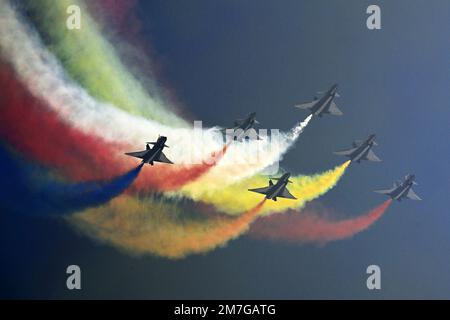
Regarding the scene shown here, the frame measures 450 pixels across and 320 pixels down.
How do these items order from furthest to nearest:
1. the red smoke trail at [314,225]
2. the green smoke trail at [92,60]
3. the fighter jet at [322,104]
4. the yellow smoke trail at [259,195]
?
the fighter jet at [322,104] < the red smoke trail at [314,225] < the yellow smoke trail at [259,195] < the green smoke trail at [92,60]

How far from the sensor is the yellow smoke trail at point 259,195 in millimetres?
31375

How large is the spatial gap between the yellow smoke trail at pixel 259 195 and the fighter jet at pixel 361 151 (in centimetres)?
68

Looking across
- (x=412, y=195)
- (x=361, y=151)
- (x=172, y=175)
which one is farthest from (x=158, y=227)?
(x=412, y=195)

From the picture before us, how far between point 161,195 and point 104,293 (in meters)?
4.59

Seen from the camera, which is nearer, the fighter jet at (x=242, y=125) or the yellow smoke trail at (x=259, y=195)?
the fighter jet at (x=242, y=125)

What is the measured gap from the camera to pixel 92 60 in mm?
30047

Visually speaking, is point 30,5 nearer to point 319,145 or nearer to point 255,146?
point 255,146

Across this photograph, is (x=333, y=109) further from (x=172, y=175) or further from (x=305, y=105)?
(x=172, y=175)

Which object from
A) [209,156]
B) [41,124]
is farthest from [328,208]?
[41,124]

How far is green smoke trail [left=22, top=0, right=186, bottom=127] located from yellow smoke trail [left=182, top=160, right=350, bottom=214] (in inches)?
128

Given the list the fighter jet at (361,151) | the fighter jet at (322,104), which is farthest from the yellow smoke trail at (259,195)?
the fighter jet at (322,104)

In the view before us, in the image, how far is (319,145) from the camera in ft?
105

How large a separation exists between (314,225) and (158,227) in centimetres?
679

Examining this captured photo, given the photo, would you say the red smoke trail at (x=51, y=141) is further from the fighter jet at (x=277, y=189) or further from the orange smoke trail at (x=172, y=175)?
the fighter jet at (x=277, y=189)
